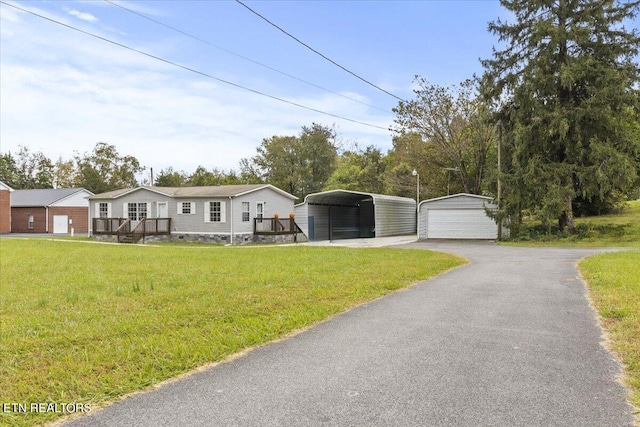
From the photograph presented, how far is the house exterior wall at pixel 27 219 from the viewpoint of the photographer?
128 ft

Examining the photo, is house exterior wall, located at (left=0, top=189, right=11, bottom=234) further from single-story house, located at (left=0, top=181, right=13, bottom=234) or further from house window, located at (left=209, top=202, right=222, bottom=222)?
house window, located at (left=209, top=202, right=222, bottom=222)

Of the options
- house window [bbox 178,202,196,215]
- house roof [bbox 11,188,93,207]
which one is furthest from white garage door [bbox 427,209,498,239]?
house roof [bbox 11,188,93,207]

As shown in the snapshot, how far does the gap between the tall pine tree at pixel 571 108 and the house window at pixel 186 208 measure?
635 inches

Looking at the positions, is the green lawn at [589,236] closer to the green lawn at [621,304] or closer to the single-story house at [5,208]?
the green lawn at [621,304]

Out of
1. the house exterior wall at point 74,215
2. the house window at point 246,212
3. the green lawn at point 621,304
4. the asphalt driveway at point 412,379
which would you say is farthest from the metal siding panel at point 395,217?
the house exterior wall at point 74,215

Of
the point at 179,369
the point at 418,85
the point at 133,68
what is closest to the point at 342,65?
the point at 133,68

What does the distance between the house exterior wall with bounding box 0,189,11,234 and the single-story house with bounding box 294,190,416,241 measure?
2607 cm

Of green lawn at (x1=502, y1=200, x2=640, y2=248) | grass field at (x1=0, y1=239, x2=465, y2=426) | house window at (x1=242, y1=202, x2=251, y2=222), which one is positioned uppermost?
house window at (x1=242, y1=202, x2=251, y2=222)

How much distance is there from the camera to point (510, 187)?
72.6 feet

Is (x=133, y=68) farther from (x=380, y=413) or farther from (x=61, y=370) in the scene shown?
(x=380, y=413)

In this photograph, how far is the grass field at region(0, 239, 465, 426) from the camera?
13.1 ft

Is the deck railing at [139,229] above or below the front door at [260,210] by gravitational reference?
below

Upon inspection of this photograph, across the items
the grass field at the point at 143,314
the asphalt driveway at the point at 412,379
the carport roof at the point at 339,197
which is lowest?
A: the asphalt driveway at the point at 412,379

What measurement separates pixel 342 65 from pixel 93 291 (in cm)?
1215
